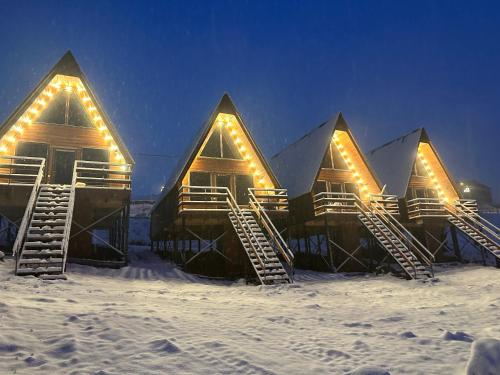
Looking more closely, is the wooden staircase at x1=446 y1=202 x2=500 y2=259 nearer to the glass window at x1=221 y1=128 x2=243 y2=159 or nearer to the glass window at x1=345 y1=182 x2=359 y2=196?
the glass window at x1=345 y1=182 x2=359 y2=196

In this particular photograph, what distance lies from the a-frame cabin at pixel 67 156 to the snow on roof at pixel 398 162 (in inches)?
711

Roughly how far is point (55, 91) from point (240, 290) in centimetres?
1301

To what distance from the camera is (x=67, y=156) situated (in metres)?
15.8

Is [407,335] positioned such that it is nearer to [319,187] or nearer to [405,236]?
[405,236]

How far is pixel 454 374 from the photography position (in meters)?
3.77

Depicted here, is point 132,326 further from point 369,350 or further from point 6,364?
point 369,350

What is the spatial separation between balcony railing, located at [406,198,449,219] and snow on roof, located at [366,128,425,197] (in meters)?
1.01

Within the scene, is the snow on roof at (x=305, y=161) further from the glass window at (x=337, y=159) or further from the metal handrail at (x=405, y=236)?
the metal handrail at (x=405, y=236)

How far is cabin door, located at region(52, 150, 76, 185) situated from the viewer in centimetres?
1554

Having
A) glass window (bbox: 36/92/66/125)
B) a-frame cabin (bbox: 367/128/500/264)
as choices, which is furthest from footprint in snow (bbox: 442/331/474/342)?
a-frame cabin (bbox: 367/128/500/264)

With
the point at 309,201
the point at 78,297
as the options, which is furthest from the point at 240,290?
the point at 309,201

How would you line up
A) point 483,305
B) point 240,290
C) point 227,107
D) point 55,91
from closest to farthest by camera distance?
point 483,305, point 240,290, point 55,91, point 227,107

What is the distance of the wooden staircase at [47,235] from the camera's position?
9.14 meters

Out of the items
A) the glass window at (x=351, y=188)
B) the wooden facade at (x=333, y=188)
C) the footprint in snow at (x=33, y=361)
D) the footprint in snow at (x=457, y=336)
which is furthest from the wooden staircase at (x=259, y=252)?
the glass window at (x=351, y=188)
